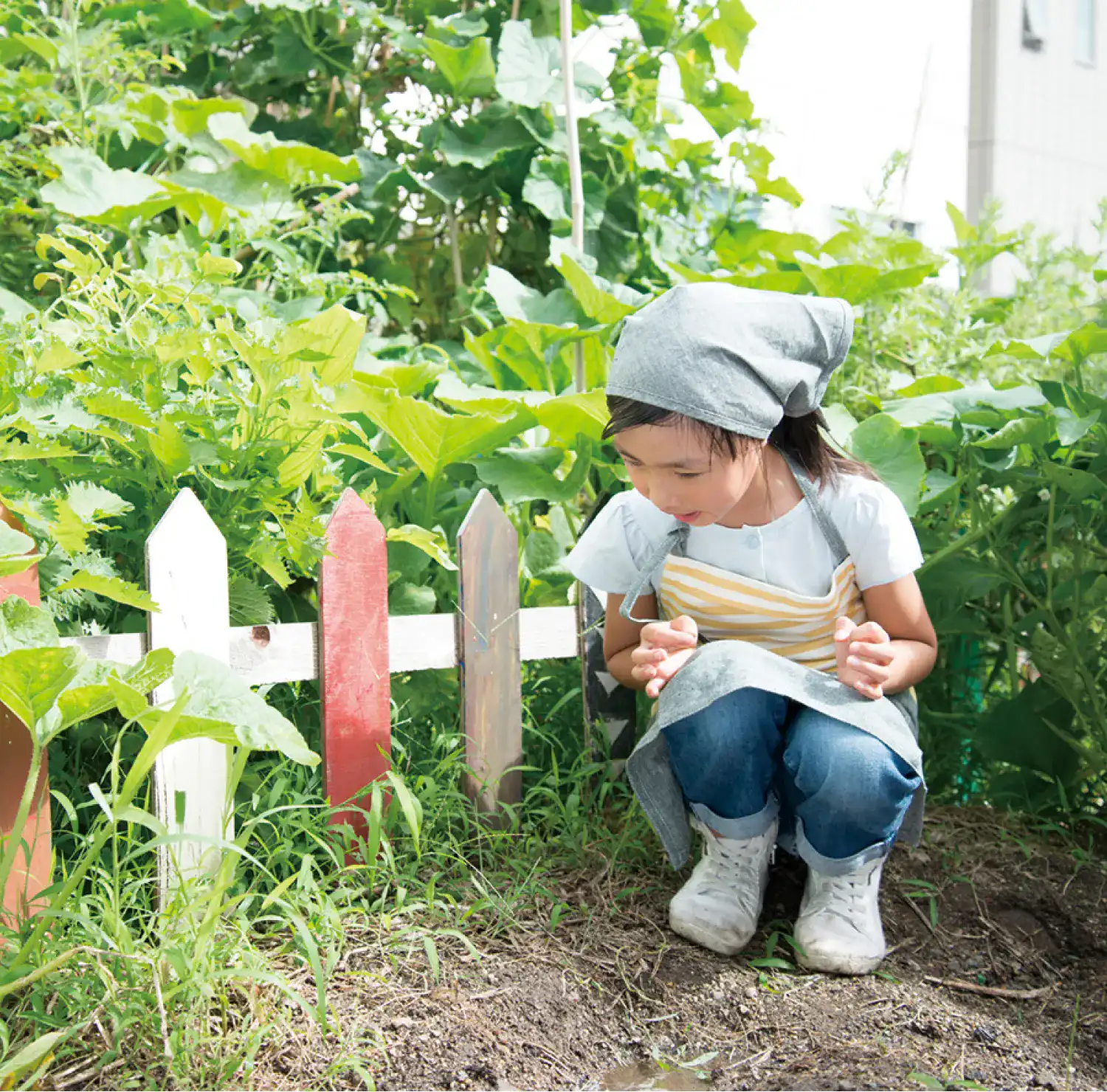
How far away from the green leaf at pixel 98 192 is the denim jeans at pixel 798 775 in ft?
4.83

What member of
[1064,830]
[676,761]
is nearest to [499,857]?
[676,761]

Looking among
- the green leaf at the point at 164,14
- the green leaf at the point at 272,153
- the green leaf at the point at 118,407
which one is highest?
the green leaf at the point at 164,14

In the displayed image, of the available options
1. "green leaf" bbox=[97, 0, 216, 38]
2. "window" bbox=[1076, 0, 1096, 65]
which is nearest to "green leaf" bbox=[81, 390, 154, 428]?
"green leaf" bbox=[97, 0, 216, 38]

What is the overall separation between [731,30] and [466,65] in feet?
2.35

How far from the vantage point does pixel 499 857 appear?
177 cm

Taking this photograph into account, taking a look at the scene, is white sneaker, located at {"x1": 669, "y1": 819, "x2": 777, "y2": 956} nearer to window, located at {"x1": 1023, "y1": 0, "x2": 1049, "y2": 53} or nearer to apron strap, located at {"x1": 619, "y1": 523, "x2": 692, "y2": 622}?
apron strap, located at {"x1": 619, "y1": 523, "x2": 692, "y2": 622}

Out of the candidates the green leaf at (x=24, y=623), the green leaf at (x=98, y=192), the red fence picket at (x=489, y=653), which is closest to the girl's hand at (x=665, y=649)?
the red fence picket at (x=489, y=653)

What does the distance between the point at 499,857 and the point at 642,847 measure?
0.24 m

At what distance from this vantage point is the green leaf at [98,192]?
208cm

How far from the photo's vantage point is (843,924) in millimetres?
1544

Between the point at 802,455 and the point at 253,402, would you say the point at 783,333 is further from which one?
the point at 253,402

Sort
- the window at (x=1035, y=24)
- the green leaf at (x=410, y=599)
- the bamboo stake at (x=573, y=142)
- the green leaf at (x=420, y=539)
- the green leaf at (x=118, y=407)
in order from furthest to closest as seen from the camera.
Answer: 1. the window at (x=1035, y=24)
2. the bamboo stake at (x=573, y=142)
3. the green leaf at (x=410, y=599)
4. the green leaf at (x=420, y=539)
5. the green leaf at (x=118, y=407)

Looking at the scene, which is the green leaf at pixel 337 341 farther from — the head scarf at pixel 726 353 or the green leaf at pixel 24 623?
the green leaf at pixel 24 623

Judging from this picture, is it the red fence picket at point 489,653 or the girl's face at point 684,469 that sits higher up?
the girl's face at point 684,469
